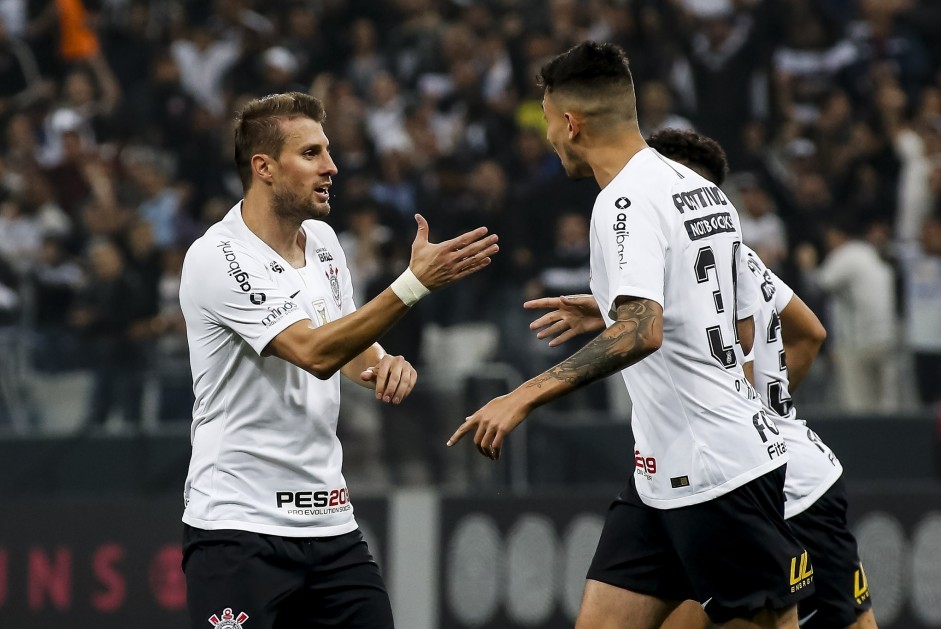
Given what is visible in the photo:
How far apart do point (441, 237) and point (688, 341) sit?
7898mm

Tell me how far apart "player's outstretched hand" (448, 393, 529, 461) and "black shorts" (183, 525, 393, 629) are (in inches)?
36.8

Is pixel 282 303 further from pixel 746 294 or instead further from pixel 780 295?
pixel 780 295

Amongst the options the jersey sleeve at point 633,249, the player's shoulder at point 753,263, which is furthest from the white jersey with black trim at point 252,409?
the player's shoulder at point 753,263

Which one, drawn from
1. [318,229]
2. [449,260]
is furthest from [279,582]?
[318,229]

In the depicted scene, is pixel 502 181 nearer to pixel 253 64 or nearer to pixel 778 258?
pixel 778 258

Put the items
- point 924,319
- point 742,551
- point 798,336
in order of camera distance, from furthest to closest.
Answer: point 924,319 → point 798,336 → point 742,551

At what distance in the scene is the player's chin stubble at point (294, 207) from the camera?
5617 millimetres

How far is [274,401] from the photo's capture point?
5.46 m

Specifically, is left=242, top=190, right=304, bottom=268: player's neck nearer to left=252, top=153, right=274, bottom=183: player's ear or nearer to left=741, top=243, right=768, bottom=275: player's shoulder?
left=252, top=153, right=274, bottom=183: player's ear

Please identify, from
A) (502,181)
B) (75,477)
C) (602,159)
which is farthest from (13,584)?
(602,159)

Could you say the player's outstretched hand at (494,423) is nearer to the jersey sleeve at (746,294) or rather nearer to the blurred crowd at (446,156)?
the jersey sleeve at (746,294)

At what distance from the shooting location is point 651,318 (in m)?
5.04

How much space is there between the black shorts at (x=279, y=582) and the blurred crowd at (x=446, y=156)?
16.8ft

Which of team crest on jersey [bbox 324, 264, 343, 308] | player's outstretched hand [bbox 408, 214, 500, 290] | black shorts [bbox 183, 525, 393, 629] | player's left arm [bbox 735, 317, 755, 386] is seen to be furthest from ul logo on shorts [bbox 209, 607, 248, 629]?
player's left arm [bbox 735, 317, 755, 386]
